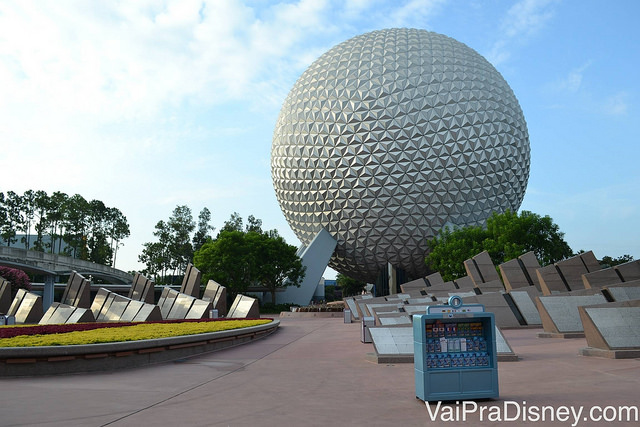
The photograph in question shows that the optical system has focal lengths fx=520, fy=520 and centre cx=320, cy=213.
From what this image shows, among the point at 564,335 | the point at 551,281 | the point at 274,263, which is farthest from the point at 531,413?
the point at 274,263

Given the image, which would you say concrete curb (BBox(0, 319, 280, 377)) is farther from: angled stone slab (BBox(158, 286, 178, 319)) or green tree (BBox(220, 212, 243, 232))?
green tree (BBox(220, 212, 243, 232))

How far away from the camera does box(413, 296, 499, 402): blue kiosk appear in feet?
22.6

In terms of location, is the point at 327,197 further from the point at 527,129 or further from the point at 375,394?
the point at 375,394

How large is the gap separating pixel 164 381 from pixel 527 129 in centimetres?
4532

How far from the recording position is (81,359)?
10227 millimetres

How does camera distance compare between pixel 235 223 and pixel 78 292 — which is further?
pixel 235 223

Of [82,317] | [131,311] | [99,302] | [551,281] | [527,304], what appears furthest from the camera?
[99,302]

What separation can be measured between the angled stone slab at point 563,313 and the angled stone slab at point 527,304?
3934mm

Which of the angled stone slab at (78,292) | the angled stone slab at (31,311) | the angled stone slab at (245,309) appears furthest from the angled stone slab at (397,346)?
the angled stone slab at (31,311)

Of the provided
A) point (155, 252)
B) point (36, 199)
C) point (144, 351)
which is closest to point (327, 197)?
point (144, 351)

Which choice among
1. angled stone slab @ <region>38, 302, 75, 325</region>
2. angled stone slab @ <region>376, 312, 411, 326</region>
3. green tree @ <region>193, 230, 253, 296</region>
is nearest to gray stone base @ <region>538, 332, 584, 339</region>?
angled stone slab @ <region>376, 312, 411, 326</region>

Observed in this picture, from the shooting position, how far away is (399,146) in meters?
40.3

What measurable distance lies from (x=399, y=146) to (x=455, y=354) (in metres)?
34.2

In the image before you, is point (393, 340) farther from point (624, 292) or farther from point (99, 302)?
point (99, 302)
